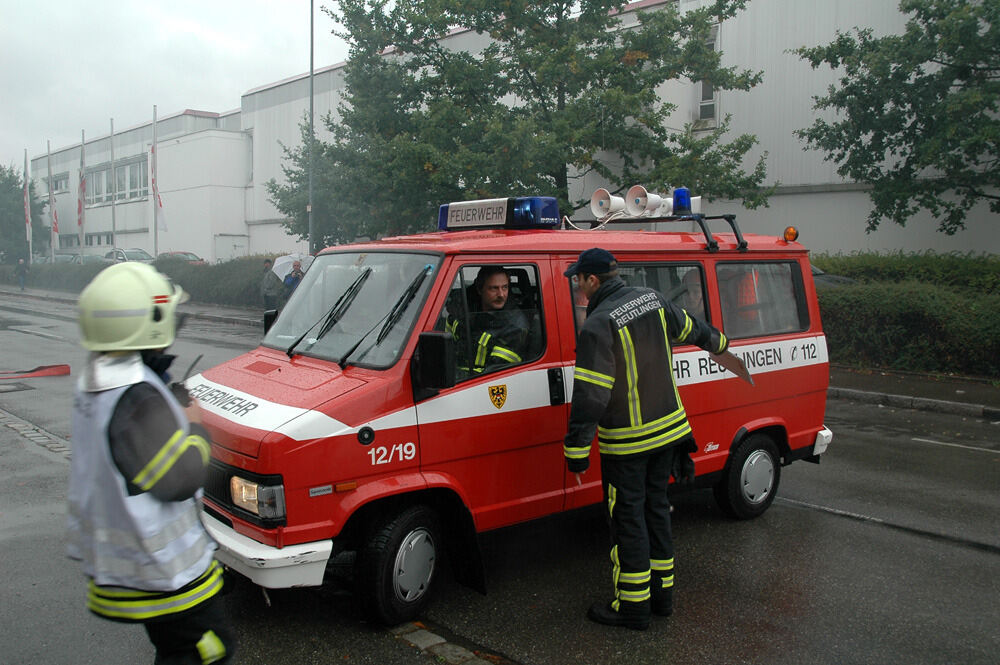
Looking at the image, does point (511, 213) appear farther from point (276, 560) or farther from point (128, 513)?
point (128, 513)

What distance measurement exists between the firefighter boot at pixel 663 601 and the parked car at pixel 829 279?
40.2 ft

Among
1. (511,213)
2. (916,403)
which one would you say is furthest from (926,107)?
(511,213)

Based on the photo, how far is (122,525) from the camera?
239 cm

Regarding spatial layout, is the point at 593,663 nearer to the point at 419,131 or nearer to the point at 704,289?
the point at 704,289

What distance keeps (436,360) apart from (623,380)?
100 cm

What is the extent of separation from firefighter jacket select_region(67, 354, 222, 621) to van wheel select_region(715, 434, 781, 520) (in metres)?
4.28

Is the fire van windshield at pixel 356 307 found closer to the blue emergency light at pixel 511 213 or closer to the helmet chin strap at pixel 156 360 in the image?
the blue emergency light at pixel 511 213

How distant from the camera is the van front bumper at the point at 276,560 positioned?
3.72m

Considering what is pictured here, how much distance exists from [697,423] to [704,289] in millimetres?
957

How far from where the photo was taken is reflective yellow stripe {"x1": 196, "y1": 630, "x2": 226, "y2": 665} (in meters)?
2.52

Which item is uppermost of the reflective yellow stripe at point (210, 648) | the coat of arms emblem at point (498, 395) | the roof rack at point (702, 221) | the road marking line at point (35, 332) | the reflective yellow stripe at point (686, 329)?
the roof rack at point (702, 221)

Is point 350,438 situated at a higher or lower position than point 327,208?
lower

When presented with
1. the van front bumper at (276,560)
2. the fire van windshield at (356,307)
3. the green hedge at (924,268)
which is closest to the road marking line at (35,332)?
the fire van windshield at (356,307)

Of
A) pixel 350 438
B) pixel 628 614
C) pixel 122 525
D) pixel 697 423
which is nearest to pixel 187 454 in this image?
pixel 122 525
